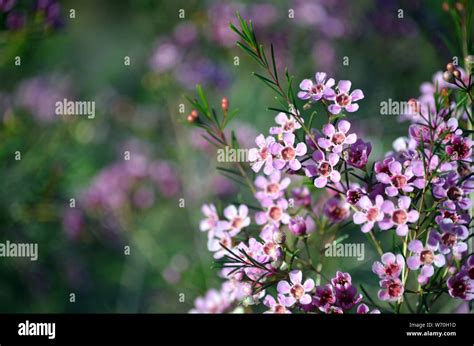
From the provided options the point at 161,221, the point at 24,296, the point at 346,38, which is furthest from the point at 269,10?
the point at 24,296

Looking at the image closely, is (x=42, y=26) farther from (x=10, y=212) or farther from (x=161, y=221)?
(x=161, y=221)

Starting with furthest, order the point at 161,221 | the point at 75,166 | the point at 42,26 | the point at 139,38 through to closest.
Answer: the point at 139,38
the point at 161,221
the point at 75,166
the point at 42,26

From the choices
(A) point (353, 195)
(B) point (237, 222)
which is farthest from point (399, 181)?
(B) point (237, 222)

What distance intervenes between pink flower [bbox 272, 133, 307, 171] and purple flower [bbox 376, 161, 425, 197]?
7.6 inches

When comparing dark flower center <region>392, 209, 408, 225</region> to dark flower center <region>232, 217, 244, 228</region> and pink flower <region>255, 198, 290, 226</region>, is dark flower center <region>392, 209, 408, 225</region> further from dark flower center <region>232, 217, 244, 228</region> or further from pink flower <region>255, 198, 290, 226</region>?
dark flower center <region>232, 217, 244, 228</region>

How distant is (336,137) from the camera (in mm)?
1409

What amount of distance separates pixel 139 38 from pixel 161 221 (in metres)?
1.81

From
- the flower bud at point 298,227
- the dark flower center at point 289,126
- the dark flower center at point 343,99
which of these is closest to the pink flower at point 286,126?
the dark flower center at point 289,126

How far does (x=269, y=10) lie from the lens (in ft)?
10.9

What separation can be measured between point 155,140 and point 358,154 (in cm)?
215

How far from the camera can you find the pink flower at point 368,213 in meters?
1.36

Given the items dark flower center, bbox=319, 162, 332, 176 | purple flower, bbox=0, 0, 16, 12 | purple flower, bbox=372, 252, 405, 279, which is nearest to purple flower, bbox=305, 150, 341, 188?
dark flower center, bbox=319, 162, 332, 176

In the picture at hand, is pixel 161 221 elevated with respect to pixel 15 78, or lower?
lower

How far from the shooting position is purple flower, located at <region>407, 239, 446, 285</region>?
1.37m
